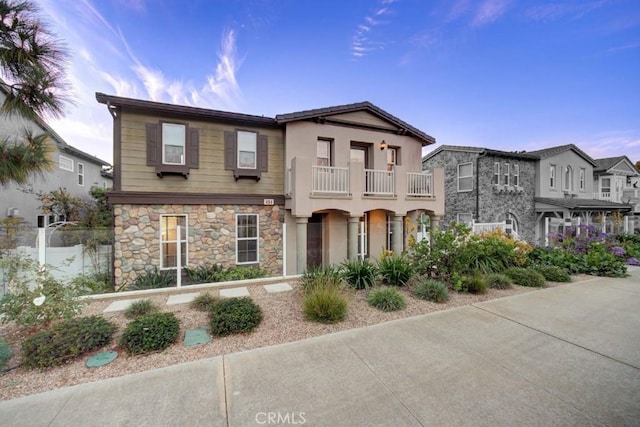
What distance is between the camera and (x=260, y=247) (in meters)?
9.23

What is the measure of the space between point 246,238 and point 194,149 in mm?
3450

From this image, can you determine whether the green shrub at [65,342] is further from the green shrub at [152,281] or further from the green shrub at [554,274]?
the green shrub at [554,274]

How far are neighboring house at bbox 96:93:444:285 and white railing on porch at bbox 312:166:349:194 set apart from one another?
0.13 feet

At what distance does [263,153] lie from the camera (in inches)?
360

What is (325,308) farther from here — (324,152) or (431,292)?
(324,152)

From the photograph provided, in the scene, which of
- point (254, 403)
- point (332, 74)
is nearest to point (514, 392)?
point (254, 403)

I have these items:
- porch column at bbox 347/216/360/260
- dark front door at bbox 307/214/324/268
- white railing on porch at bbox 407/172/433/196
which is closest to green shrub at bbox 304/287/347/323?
porch column at bbox 347/216/360/260

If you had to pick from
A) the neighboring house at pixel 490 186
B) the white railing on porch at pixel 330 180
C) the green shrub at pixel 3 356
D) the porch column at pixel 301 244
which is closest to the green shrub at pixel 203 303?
the green shrub at pixel 3 356

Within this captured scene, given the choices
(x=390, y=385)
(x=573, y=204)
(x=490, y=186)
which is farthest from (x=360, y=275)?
(x=573, y=204)

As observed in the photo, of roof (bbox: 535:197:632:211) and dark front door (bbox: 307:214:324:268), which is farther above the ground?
roof (bbox: 535:197:632:211)

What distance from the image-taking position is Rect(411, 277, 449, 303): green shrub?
5492 millimetres

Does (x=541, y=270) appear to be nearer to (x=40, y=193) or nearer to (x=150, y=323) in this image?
(x=150, y=323)

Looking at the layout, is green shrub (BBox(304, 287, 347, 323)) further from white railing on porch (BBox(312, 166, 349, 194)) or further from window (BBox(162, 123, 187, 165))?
window (BBox(162, 123, 187, 165))

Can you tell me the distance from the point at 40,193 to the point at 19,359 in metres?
13.5
